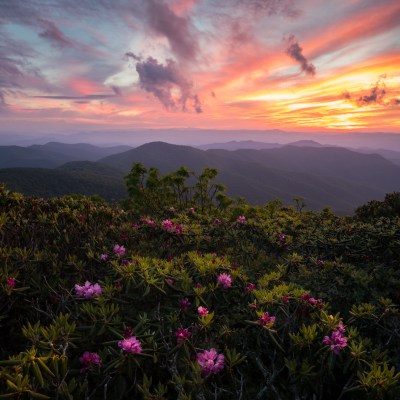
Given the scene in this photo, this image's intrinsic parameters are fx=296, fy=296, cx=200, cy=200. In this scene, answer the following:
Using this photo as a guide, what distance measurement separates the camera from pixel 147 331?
118 inches

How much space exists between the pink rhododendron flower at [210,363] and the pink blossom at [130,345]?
1.76 feet

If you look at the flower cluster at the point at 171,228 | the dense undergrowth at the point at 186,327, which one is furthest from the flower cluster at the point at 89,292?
the flower cluster at the point at 171,228

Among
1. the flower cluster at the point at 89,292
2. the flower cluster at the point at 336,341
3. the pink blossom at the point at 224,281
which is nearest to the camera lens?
the flower cluster at the point at 336,341

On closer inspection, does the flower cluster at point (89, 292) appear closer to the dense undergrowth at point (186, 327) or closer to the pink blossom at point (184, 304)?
the dense undergrowth at point (186, 327)

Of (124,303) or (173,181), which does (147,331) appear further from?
(173,181)

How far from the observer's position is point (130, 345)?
2.56 meters

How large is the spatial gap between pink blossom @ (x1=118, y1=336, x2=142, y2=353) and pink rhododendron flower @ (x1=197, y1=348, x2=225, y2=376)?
535mm

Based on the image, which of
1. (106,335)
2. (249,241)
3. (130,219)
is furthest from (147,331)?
(130,219)

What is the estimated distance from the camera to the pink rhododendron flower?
8.30 ft

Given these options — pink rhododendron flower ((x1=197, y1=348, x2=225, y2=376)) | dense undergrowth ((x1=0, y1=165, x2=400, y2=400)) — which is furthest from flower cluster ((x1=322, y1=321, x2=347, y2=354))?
pink rhododendron flower ((x1=197, y1=348, x2=225, y2=376))

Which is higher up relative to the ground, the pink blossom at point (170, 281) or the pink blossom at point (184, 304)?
the pink blossom at point (170, 281)

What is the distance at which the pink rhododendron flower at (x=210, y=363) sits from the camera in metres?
2.53

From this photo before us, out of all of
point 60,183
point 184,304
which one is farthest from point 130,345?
point 60,183

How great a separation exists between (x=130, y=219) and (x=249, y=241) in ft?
11.3
